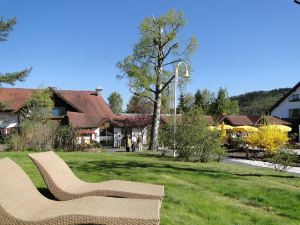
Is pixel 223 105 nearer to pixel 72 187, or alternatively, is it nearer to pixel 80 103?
pixel 80 103

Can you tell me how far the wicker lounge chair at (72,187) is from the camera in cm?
629

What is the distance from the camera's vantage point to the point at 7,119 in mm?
50344

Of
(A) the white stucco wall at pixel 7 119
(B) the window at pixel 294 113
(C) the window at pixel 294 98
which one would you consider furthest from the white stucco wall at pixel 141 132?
(C) the window at pixel 294 98

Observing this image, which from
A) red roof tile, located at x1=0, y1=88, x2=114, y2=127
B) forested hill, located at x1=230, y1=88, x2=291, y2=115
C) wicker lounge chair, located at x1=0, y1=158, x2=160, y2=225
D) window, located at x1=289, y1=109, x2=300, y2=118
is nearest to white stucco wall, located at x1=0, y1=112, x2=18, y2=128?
red roof tile, located at x1=0, y1=88, x2=114, y2=127

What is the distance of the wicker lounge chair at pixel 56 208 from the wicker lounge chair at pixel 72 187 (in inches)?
19.8

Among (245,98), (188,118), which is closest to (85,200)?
(188,118)

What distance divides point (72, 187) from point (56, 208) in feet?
4.80

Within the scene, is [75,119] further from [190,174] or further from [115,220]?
[115,220]

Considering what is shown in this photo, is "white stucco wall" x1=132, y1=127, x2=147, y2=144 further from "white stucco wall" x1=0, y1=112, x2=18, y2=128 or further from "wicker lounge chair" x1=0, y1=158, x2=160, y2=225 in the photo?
"wicker lounge chair" x1=0, y1=158, x2=160, y2=225

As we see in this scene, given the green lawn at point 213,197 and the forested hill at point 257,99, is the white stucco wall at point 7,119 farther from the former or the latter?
the forested hill at point 257,99

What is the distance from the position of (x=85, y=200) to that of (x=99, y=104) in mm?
47877

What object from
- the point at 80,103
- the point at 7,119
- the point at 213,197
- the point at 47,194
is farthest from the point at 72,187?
the point at 7,119

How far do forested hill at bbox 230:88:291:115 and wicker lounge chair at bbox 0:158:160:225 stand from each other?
100 m

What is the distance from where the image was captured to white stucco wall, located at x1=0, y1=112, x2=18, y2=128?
50.2 metres
